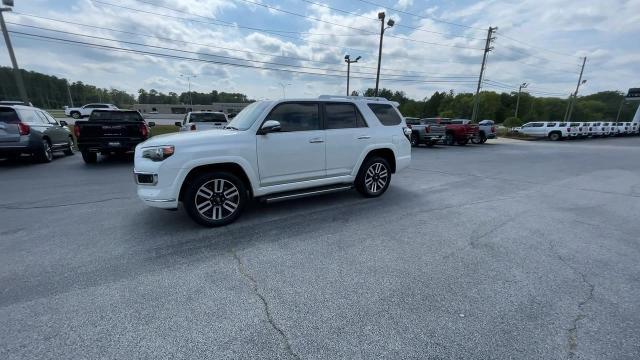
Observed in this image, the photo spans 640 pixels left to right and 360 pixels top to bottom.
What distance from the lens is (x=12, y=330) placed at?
220 centimetres

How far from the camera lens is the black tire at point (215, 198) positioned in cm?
403

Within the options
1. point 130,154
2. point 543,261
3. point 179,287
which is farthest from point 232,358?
point 130,154

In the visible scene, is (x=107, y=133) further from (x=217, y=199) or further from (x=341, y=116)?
(x=341, y=116)

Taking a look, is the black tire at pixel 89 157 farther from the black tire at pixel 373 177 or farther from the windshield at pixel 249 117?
the black tire at pixel 373 177

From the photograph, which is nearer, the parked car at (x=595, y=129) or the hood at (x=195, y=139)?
the hood at (x=195, y=139)

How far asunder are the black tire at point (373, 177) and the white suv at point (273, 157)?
19mm

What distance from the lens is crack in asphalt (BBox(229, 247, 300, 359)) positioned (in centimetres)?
205

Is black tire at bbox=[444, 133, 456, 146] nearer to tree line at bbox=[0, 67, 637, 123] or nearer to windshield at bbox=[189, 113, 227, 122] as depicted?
windshield at bbox=[189, 113, 227, 122]

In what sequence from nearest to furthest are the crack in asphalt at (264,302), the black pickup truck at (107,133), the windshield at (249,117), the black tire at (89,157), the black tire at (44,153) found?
1. the crack in asphalt at (264,302)
2. the windshield at (249,117)
3. the black pickup truck at (107,133)
4. the black tire at (44,153)
5. the black tire at (89,157)

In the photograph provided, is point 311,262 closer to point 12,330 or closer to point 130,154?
point 12,330

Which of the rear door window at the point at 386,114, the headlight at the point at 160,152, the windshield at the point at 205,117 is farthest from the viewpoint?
the windshield at the point at 205,117

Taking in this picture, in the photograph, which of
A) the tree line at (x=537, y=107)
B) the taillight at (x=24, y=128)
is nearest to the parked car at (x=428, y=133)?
the taillight at (x=24, y=128)

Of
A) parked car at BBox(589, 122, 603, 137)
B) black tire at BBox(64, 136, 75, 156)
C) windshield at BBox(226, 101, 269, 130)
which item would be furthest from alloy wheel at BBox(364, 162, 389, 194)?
parked car at BBox(589, 122, 603, 137)

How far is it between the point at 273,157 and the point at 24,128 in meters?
9.15
